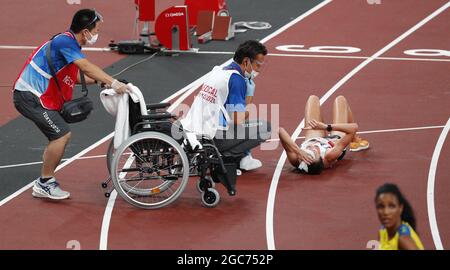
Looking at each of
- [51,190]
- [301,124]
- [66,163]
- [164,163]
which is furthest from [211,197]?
[301,124]

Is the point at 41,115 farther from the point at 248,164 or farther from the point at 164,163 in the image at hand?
the point at 248,164

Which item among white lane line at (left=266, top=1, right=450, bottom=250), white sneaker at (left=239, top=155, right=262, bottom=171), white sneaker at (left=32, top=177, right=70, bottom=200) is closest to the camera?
white lane line at (left=266, top=1, right=450, bottom=250)

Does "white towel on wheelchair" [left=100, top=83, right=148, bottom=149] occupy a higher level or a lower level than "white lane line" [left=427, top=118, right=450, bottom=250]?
higher

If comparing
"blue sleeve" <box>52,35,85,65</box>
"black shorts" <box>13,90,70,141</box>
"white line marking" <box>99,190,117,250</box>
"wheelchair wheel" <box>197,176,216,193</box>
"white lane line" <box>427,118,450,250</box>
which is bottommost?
"white line marking" <box>99,190,117,250</box>

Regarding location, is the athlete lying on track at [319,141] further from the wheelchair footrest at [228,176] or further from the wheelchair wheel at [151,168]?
the wheelchair wheel at [151,168]

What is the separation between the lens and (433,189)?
427 inches

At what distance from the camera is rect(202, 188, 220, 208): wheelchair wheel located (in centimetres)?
1038

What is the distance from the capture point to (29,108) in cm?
1044

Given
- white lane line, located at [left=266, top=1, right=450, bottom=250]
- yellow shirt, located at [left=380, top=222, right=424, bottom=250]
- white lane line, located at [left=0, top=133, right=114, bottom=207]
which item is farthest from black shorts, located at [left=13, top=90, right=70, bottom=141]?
yellow shirt, located at [left=380, top=222, right=424, bottom=250]

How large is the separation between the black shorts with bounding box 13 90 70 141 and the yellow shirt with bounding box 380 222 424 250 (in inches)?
171

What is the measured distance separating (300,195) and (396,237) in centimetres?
368

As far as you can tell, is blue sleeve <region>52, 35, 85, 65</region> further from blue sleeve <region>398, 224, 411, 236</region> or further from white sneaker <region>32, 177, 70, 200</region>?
blue sleeve <region>398, 224, 411, 236</region>

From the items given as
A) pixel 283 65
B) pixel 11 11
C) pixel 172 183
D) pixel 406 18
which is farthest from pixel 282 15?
pixel 172 183

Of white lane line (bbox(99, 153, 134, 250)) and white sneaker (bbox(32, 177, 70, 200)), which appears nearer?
white lane line (bbox(99, 153, 134, 250))
